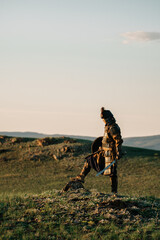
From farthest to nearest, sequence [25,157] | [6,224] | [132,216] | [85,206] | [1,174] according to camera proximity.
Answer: [25,157] < [1,174] < [85,206] < [132,216] < [6,224]

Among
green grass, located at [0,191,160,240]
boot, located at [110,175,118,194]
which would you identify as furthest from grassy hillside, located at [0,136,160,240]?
boot, located at [110,175,118,194]

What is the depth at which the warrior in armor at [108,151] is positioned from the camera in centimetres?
1489

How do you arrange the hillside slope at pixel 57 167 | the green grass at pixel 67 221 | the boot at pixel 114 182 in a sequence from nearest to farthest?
the green grass at pixel 67 221 < the boot at pixel 114 182 < the hillside slope at pixel 57 167

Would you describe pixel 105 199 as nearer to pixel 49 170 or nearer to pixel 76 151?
pixel 49 170

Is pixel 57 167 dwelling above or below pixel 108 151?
below

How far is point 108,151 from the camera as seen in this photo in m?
15.1

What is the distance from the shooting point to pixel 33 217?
11.5 metres

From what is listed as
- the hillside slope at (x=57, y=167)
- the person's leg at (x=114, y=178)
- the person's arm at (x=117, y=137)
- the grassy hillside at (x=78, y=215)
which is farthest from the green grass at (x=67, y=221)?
the hillside slope at (x=57, y=167)

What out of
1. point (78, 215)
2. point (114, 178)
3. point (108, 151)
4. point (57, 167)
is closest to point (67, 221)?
point (78, 215)

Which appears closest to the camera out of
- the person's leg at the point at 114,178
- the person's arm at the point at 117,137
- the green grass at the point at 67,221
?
the green grass at the point at 67,221

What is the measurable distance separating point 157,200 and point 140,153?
2845cm

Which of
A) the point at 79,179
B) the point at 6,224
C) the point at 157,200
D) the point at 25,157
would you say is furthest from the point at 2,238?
the point at 25,157

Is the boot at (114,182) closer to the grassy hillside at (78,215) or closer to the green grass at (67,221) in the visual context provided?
the grassy hillside at (78,215)

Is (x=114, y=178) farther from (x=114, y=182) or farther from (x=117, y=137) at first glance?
(x=117, y=137)
